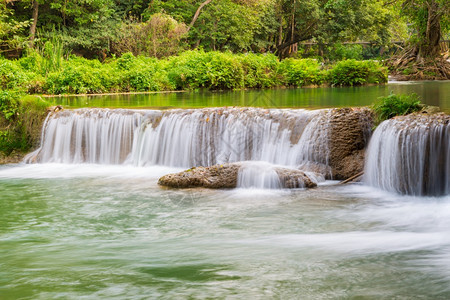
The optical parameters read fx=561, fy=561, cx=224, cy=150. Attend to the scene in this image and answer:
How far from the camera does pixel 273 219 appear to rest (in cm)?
726

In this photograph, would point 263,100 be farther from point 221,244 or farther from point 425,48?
point 425,48

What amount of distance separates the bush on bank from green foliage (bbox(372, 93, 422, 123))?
12092 millimetres

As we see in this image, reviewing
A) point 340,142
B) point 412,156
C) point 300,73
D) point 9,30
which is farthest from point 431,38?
point 412,156

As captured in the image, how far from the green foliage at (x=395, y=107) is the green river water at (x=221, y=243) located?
4.87 feet

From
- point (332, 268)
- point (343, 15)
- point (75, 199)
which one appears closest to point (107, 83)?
point (75, 199)

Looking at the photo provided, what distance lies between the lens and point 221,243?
6.25 meters

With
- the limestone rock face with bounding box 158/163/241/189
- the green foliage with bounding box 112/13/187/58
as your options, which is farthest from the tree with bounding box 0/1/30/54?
the limestone rock face with bounding box 158/163/241/189

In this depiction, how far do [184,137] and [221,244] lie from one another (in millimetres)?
5413

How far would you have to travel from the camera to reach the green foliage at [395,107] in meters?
9.41

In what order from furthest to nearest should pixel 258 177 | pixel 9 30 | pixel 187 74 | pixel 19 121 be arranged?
pixel 9 30 < pixel 187 74 < pixel 19 121 < pixel 258 177

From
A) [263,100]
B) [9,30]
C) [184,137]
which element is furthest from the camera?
[9,30]

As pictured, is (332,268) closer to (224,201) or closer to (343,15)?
(224,201)

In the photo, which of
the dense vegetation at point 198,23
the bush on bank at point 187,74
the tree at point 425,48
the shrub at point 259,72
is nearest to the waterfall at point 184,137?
the bush on bank at point 187,74

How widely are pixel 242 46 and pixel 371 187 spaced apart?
A: 29.5 metres
